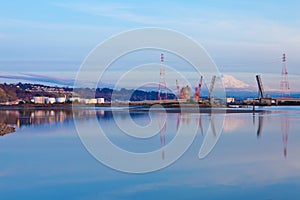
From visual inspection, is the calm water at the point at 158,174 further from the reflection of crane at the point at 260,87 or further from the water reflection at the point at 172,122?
the reflection of crane at the point at 260,87

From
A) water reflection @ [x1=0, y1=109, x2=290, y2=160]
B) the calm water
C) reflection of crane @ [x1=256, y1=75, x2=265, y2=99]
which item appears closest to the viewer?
the calm water

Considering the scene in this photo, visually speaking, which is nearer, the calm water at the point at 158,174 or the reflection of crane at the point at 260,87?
the calm water at the point at 158,174

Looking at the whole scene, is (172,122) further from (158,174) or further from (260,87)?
(260,87)

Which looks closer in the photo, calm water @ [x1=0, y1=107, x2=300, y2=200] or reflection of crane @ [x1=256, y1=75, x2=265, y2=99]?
calm water @ [x1=0, y1=107, x2=300, y2=200]

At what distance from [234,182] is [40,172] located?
336 cm

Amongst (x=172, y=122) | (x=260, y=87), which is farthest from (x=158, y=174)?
(x=260, y=87)

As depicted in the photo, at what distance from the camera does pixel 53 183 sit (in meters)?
7.12

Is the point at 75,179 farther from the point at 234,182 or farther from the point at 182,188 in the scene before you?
the point at 234,182

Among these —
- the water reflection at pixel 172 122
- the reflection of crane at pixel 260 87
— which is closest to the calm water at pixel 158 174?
the water reflection at pixel 172 122

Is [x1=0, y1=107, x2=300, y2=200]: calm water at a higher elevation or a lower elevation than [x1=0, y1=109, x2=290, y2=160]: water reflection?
lower

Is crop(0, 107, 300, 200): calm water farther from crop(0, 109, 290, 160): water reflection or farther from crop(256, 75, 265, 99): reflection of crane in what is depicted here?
crop(256, 75, 265, 99): reflection of crane

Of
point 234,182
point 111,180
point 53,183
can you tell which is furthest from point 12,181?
point 234,182

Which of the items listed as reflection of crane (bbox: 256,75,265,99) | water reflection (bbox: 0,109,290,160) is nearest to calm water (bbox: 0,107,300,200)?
water reflection (bbox: 0,109,290,160)

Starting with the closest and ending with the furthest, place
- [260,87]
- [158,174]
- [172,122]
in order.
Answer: [158,174] < [172,122] < [260,87]
